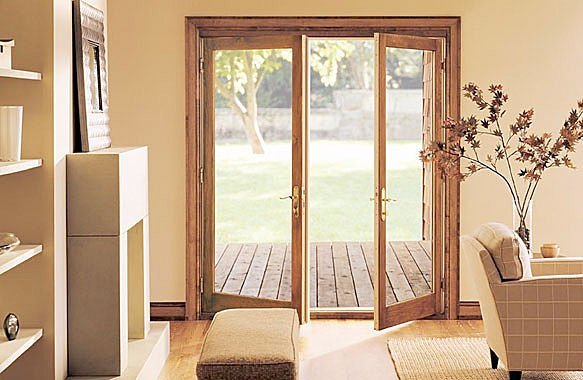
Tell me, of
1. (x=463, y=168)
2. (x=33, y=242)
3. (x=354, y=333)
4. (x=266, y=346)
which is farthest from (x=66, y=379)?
(x=463, y=168)

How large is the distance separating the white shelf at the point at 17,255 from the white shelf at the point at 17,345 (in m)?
0.34

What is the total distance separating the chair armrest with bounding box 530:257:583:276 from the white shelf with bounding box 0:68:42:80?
10.0 feet

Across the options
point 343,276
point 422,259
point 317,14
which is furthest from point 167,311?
point 317,14

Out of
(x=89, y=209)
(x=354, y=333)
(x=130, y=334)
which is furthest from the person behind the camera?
(x=354, y=333)

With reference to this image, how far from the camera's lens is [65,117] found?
15.4ft

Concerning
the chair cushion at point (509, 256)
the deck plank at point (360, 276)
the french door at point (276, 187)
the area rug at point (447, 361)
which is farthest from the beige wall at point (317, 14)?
the chair cushion at point (509, 256)

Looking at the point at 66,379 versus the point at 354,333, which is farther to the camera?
the point at 354,333

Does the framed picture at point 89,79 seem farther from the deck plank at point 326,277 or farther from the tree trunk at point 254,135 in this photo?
the deck plank at point 326,277

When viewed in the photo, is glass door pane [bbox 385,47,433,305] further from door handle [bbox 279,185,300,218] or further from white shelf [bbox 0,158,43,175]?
white shelf [bbox 0,158,43,175]

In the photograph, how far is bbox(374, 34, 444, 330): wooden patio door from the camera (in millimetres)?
6852

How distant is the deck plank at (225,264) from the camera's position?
23.7 ft

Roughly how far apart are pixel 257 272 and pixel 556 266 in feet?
7.45

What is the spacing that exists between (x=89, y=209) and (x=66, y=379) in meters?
0.83

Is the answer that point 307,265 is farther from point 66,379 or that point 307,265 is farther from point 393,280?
point 66,379
